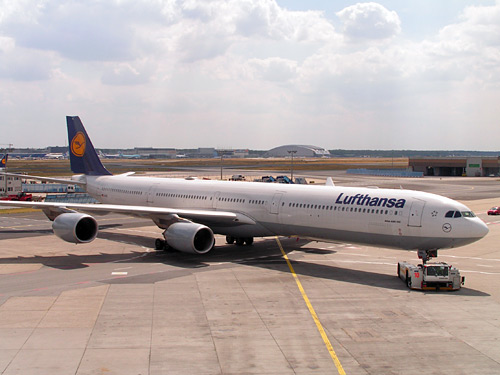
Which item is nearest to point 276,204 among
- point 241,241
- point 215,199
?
point 215,199

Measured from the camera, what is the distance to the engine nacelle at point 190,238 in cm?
3072

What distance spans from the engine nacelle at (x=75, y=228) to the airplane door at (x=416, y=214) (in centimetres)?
1780

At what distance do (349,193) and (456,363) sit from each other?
15011 mm

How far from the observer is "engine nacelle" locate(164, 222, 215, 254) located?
30719 millimetres

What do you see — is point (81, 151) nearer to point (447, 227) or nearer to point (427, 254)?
point (427, 254)

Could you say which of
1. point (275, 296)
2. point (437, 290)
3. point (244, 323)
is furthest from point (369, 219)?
point (244, 323)

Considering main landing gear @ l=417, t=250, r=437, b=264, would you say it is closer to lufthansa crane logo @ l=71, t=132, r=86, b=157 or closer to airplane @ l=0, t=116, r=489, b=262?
airplane @ l=0, t=116, r=489, b=262

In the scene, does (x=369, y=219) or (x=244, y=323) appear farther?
(x=369, y=219)

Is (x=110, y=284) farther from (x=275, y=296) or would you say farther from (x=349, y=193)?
(x=349, y=193)

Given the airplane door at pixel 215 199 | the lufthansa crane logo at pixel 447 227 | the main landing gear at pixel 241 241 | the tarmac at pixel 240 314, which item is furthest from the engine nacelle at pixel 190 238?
the lufthansa crane logo at pixel 447 227

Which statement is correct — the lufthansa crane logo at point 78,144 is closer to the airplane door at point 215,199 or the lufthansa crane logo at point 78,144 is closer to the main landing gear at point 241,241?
the airplane door at point 215,199

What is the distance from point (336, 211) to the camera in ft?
96.5

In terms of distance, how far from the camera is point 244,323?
64.2 feet

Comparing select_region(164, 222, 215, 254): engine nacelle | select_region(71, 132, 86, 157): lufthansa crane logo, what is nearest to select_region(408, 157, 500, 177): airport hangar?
select_region(71, 132, 86, 157): lufthansa crane logo
